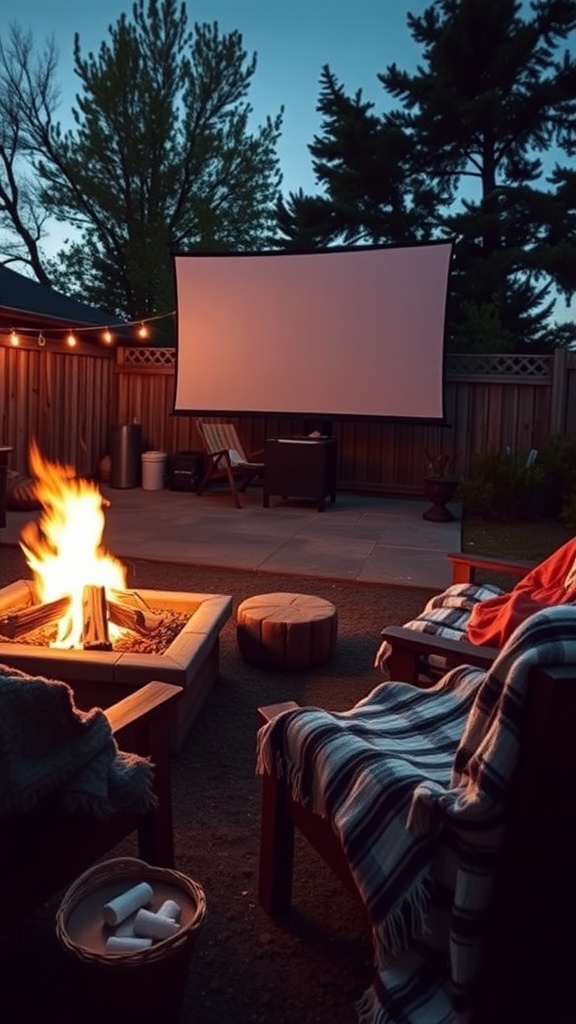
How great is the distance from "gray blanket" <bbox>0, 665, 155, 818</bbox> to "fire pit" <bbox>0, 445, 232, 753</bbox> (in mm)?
1000

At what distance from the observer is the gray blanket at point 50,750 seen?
124 centimetres

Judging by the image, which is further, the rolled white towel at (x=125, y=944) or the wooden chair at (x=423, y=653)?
the wooden chair at (x=423, y=653)

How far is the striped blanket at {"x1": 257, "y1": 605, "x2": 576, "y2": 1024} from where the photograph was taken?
116 centimetres

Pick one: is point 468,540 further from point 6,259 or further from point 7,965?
point 6,259

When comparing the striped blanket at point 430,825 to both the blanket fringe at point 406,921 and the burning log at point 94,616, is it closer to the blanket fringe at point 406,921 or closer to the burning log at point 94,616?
the blanket fringe at point 406,921

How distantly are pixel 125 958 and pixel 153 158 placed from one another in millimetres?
16267

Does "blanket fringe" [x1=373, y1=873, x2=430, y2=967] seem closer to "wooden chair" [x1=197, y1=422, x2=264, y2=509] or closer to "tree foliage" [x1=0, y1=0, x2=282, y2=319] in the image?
"wooden chair" [x1=197, y1=422, x2=264, y2=509]

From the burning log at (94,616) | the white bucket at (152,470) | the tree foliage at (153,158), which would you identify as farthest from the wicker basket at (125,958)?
the tree foliage at (153,158)

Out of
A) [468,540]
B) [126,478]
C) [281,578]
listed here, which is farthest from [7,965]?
[126,478]

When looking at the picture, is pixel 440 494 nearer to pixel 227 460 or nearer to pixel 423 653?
pixel 227 460

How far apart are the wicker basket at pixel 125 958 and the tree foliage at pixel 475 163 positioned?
11055 millimetres

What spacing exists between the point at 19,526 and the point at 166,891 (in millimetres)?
4832

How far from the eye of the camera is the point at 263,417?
8.52 m

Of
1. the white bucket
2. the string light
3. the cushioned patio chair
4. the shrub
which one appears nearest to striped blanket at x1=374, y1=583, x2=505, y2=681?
the cushioned patio chair
